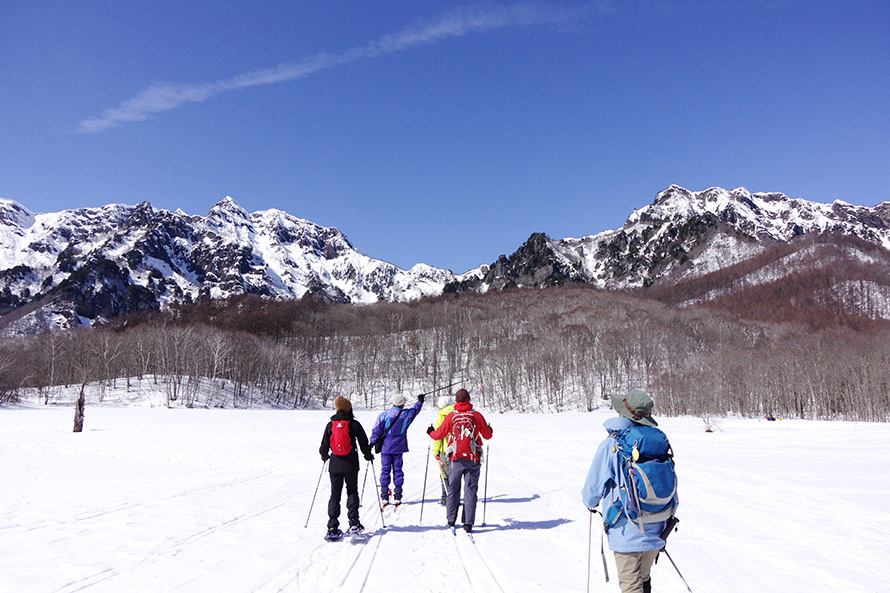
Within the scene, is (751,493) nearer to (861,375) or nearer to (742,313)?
(861,375)

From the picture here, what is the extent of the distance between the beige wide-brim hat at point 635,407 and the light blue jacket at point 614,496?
0.07m

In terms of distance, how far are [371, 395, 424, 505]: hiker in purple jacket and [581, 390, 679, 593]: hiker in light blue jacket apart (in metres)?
5.18

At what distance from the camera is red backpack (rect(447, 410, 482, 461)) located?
26.0ft

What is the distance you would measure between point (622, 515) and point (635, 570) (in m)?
0.46

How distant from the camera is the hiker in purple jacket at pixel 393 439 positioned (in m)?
9.25

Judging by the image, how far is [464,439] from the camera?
794 centimetres

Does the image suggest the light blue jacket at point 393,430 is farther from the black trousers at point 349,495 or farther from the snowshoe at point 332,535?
the snowshoe at point 332,535

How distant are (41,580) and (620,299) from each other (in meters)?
153

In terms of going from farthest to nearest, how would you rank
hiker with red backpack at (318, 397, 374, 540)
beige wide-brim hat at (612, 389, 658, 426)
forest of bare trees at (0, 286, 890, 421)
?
1. forest of bare trees at (0, 286, 890, 421)
2. hiker with red backpack at (318, 397, 374, 540)
3. beige wide-brim hat at (612, 389, 658, 426)

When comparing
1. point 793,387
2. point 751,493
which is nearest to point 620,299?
point 793,387

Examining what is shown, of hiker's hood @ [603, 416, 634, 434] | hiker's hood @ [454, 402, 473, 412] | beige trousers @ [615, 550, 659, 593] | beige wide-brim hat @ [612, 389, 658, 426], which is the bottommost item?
beige trousers @ [615, 550, 659, 593]

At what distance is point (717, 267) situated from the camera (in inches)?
7717

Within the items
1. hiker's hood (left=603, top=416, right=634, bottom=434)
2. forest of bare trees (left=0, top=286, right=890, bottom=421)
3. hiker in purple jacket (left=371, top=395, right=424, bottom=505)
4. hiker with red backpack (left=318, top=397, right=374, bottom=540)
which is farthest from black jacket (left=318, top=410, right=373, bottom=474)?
forest of bare trees (left=0, top=286, right=890, bottom=421)

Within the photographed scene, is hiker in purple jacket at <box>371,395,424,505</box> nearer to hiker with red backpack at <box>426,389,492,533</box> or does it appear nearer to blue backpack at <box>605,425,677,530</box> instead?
hiker with red backpack at <box>426,389,492,533</box>
